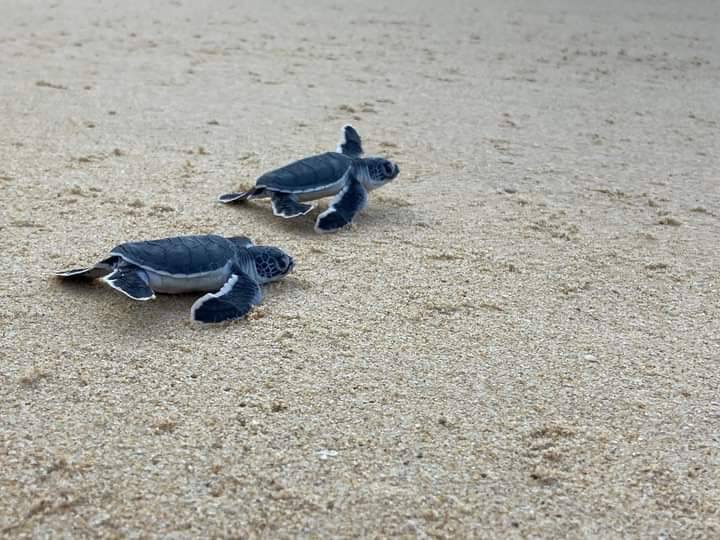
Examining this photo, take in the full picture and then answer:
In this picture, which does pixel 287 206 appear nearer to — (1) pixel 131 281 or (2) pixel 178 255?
(2) pixel 178 255

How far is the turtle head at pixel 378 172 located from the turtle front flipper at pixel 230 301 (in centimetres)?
109

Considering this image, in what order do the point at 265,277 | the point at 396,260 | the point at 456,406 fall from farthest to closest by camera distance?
the point at 396,260 < the point at 265,277 < the point at 456,406

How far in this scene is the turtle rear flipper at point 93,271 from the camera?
8.04 feet

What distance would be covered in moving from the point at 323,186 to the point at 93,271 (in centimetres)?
111

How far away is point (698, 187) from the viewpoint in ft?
13.0

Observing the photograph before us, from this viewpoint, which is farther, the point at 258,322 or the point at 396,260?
the point at 396,260

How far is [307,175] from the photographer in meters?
3.29

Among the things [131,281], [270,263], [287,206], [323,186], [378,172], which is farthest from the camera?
[378,172]

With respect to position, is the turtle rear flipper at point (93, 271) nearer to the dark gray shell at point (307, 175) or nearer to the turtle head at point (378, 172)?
the dark gray shell at point (307, 175)

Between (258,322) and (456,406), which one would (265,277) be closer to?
(258,322)

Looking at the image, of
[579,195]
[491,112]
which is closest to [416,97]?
[491,112]

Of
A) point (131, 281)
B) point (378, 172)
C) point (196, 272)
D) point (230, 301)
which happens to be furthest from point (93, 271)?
point (378, 172)

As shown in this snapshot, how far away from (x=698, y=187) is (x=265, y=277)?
2.41 meters

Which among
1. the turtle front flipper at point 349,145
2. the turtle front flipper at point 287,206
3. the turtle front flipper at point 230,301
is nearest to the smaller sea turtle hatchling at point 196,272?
the turtle front flipper at point 230,301
